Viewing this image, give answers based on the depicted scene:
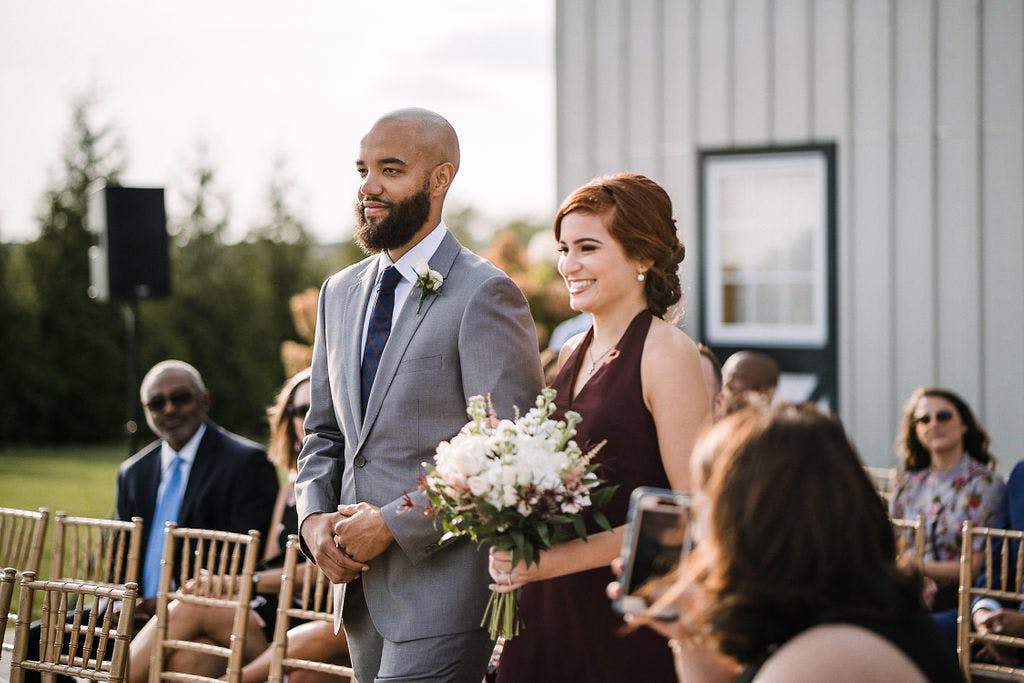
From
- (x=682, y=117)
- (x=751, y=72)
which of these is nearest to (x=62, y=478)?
(x=682, y=117)

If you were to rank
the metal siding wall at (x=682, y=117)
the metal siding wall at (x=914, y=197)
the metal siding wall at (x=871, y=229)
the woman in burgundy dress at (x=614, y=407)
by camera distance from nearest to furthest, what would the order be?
the woman in burgundy dress at (x=614, y=407)
the metal siding wall at (x=914, y=197)
the metal siding wall at (x=871, y=229)
the metal siding wall at (x=682, y=117)

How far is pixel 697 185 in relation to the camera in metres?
9.05

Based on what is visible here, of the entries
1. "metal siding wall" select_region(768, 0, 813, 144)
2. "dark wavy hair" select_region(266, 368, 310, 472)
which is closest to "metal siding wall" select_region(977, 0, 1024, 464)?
"metal siding wall" select_region(768, 0, 813, 144)

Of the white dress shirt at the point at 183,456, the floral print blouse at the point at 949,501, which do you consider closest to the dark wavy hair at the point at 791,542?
the floral print blouse at the point at 949,501

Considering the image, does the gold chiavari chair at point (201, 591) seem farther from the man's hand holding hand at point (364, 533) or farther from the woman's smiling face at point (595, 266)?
the woman's smiling face at point (595, 266)

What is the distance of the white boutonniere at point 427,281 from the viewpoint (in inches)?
123

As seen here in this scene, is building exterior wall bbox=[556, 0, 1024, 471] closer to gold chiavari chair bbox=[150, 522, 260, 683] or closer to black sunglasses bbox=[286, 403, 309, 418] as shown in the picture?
black sunglasses bbox=[286, 403, 309, 418]

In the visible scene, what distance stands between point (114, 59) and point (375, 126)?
21.8 m

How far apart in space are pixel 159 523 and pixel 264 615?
82 cm

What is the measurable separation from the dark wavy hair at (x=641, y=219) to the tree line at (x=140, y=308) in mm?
15887

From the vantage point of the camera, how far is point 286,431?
5566 millimetres

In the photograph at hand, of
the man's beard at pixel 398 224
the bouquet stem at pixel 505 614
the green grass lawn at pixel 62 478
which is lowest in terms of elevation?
the green grass lawn at pixel 62 478

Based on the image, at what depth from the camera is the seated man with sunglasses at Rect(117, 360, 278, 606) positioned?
553 cm

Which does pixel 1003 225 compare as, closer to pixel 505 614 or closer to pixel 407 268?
pixel 407 268
